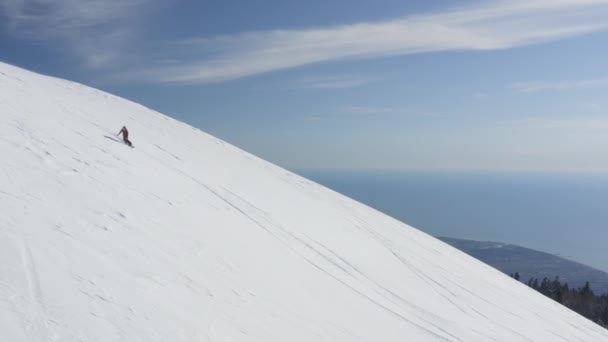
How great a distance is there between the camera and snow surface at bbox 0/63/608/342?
652 centimetres

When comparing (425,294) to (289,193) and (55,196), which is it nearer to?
(289,193)

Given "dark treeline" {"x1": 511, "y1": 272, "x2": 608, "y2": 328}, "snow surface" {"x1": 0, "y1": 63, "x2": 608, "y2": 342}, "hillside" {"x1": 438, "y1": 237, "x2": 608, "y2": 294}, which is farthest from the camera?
"hillside" {"x1": 438, "y1": 237, "x2": 608, "y2": 294}

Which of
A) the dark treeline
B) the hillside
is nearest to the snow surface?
the dark treeline

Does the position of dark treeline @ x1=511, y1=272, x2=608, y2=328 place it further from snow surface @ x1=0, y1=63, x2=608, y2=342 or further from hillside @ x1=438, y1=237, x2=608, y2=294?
hillside @ x1=438, y1=237, x2=608, y2=294

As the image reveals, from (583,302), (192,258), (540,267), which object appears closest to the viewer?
(192,258)

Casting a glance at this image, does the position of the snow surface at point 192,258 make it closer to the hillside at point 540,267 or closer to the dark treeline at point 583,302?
the dark treeline at point 583,302

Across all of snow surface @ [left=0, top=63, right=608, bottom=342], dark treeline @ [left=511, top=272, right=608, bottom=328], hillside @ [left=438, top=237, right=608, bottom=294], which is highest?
hillside @ [left=438, top=237, right=608, bottom=294]

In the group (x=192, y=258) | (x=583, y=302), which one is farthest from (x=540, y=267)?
(x=192, y=258)

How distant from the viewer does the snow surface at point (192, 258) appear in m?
6.52

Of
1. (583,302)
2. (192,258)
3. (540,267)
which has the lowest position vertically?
(192,258)

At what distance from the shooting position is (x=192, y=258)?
9.32 m

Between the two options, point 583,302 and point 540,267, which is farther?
point 540,267

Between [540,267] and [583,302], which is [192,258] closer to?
[583,302]

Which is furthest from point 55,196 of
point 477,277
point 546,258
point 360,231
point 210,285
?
point 546,258
